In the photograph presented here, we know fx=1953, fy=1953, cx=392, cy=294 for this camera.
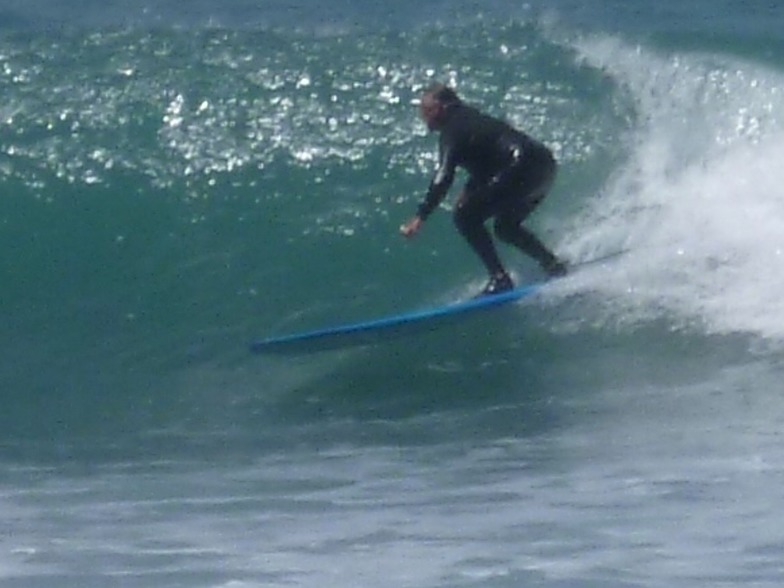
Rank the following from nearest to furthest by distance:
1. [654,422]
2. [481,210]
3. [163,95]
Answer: [654,422], [481,210], [163,95]

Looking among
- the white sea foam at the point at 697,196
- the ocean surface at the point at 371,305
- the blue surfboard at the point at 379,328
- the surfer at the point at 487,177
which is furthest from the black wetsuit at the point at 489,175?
the white sea foam at the point at 697,196

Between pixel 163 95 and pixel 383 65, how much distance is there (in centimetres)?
169

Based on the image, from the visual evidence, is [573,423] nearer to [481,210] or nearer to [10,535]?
[481,210]

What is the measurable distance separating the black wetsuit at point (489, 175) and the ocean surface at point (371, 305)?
0.73 m

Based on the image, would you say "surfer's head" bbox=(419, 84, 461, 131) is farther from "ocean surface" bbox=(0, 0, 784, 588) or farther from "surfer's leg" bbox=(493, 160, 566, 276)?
"ocean surface" bbox=(0, 0, 784, 588)

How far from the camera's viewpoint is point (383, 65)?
579 inches

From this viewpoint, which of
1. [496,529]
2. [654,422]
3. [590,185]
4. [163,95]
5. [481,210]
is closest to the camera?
[496,529]

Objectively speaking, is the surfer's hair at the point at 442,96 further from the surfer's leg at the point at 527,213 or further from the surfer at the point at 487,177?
the surfer's leg at the point at 527,213

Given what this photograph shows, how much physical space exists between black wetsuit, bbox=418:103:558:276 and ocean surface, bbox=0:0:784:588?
73cm

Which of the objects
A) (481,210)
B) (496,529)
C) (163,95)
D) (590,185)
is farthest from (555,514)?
(163,95)

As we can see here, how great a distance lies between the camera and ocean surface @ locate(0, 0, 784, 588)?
296 inches

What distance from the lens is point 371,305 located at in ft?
39.4

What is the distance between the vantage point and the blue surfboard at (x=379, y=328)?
34.9 ft

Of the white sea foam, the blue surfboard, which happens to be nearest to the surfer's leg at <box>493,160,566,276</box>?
the blue surfboard
